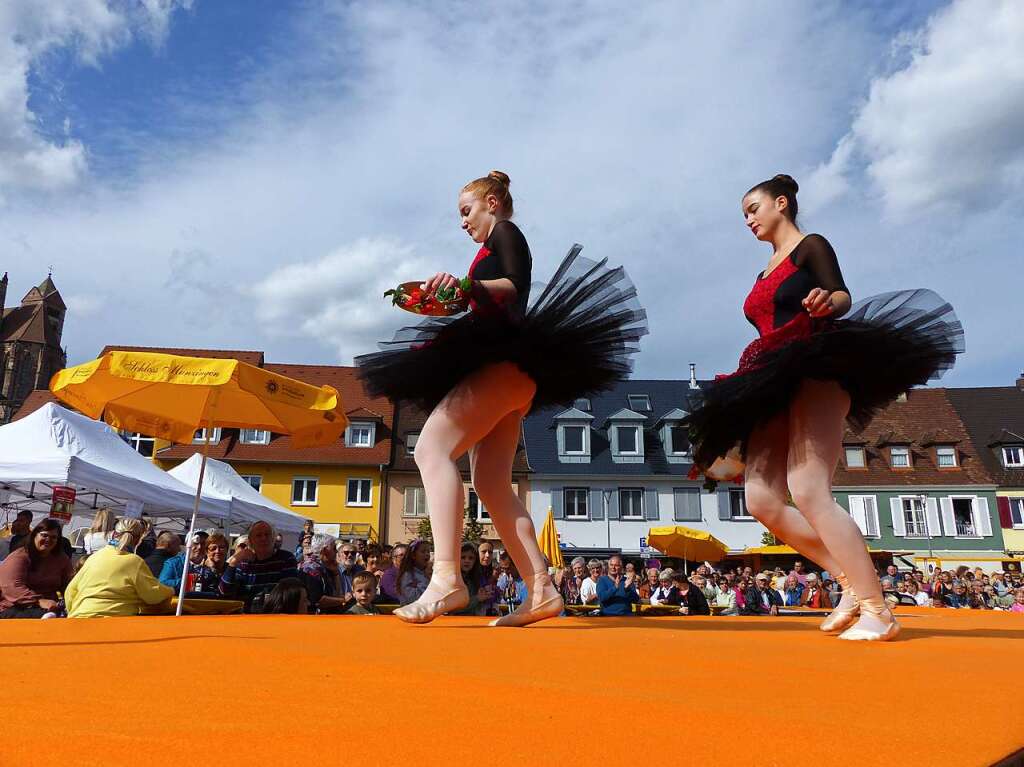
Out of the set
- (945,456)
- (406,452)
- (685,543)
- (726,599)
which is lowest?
(726,599)

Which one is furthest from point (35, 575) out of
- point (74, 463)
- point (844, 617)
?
point (844, 617)

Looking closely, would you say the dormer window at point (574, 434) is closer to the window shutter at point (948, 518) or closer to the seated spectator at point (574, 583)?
the window shutter at point (948, 518)

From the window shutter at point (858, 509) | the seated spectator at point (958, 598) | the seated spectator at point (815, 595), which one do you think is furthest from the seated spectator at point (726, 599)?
the window shutter at point (858, 509)

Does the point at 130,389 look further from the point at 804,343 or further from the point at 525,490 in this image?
the point at 525,490

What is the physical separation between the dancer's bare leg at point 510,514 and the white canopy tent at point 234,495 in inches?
463

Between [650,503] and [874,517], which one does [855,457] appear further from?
[650,503]

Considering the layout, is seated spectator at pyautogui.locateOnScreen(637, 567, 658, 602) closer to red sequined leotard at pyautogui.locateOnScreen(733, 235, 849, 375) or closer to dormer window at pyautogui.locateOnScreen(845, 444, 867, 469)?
red sequined leotard at pyautogui.locateOnScreen(733, 235, 849, 375)

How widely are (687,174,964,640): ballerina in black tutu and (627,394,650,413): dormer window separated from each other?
112 ft

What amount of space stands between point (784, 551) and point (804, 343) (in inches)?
1038

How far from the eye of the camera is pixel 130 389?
6.12m

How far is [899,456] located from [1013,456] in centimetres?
527

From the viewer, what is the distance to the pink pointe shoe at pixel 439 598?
317cm

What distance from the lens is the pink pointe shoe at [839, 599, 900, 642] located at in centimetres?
290

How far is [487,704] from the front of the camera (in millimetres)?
1324
